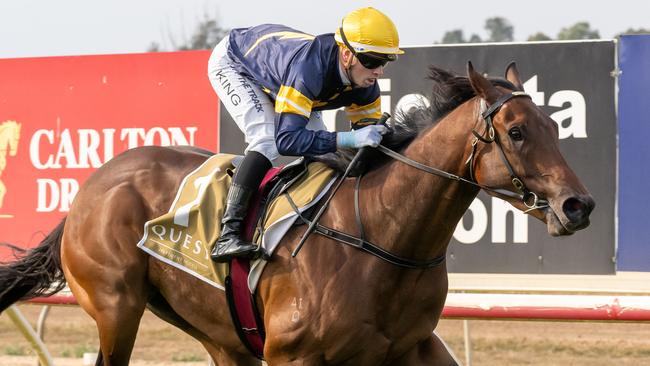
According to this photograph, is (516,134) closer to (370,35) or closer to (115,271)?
(370,35)

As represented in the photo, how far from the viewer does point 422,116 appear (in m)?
3.85

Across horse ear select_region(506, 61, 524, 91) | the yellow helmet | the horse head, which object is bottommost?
the horse head

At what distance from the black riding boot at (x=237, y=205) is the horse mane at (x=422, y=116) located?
24 centimetres

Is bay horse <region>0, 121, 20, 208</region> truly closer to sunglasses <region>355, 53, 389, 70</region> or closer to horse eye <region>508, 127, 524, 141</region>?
sunglasses <region>355, 53, 389, 70</region>

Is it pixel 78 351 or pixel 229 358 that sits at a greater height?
pixel 229 358

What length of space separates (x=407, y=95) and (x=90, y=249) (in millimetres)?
→ 2698

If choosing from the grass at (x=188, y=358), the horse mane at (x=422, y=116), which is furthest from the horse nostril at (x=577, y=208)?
the grass at (x=188, y=358)

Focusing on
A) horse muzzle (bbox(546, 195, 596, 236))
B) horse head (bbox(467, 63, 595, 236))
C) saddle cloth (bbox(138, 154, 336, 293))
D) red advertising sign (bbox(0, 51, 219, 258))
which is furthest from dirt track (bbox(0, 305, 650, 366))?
horse muzzle (bbox(546, 195, 596, 236))

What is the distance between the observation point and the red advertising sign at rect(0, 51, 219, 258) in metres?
7.08

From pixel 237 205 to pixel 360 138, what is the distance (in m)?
0.57

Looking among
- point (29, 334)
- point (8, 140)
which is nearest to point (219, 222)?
point (29, 334)

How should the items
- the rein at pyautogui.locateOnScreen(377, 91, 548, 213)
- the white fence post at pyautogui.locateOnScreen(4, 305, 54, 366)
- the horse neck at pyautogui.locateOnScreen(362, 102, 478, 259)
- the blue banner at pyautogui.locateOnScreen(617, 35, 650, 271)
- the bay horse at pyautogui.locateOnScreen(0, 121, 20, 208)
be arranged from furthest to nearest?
the bay horse at pyautogui.locateOnScreen(0, 121, 20, 208), the blue banner at pyautogui.locateOnScreen(617, 35, 650, 271), the white fence post at pyautogui.locateOnScreen(4, 305, 54, 366), the horse neck at pyautogui.locateOnScreen(362, 102, 478, 259), the rein at pyautogui.locateOnScreen(377, 91, 548, 213)

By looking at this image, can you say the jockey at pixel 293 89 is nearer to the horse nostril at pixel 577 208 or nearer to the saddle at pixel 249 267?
the saddle at pixel 249 267

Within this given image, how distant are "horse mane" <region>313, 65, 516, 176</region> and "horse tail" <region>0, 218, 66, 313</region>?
1486 mm
